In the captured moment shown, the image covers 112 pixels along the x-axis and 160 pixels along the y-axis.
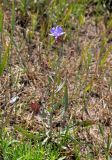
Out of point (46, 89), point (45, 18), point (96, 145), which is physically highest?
point (45, 18)

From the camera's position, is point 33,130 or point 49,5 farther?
point 49,5

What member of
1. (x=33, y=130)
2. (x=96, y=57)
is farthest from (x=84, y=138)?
(x=96, y=57)

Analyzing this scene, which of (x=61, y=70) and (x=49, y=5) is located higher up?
(x=49, y=5)

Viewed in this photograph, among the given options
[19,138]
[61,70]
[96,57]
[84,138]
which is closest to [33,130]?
[19,138]

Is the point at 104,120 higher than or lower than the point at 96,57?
lower

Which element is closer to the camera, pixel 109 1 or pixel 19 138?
pixel 19 138

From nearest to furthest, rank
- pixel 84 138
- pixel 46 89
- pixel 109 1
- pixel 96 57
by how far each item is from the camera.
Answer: pixel 84 138 < pixel 46 89 < pixel 96 57 < pixel 109 1

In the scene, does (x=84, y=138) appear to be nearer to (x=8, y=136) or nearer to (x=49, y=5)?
(x=8, y=136)

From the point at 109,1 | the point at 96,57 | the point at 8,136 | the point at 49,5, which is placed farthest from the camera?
Answer: the point at 109,1

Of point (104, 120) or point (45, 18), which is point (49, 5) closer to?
point (45, 18)
